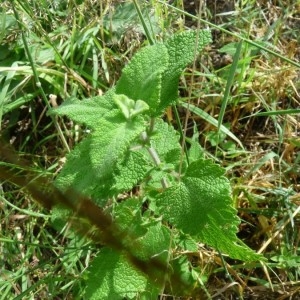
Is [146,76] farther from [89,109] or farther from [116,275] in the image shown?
[116,275]

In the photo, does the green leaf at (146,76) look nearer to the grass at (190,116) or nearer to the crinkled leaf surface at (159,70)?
the crinkled leaf surface at (159,70)

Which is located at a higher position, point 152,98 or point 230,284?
point 152,98

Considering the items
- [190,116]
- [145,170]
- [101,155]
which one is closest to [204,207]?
[145,170]

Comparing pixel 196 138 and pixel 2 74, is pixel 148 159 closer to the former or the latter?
pixel 196 138

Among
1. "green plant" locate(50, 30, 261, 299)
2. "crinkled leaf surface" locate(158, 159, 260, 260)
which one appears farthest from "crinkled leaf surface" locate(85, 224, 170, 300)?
"crinkled leaf surface" locate(158, 159, 260, 260)

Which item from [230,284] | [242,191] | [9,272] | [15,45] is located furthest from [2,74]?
[230,284]

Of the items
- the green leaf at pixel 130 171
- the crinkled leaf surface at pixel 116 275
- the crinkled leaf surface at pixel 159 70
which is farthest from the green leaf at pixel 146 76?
the crinkled leaf surface at pixel 116 275

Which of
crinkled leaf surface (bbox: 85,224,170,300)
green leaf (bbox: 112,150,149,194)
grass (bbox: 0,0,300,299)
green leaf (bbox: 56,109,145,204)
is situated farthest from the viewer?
grass (bbox: 0,0,300,299)

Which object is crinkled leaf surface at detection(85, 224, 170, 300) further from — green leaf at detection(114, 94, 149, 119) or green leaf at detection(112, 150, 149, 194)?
green leaf at detection(114, 94, 149, 119)
